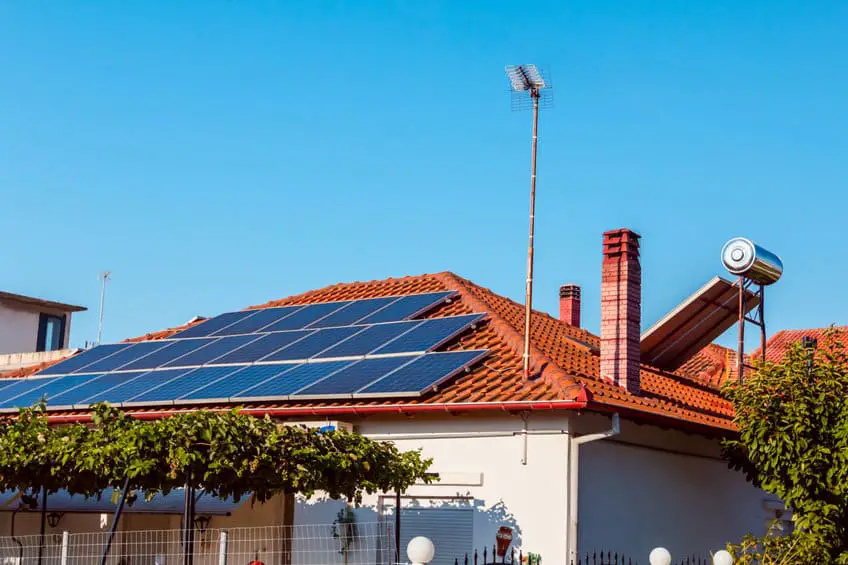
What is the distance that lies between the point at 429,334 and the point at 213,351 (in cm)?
522

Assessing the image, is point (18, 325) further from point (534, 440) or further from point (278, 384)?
point (534, 440)

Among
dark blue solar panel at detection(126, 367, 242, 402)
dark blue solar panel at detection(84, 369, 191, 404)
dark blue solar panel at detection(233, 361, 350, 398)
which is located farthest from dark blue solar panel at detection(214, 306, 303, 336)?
dark blue solar panel at detection(233, 361, 350, 398)

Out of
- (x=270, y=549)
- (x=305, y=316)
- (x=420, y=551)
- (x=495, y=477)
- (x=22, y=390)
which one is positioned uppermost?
(x=305, y=316)

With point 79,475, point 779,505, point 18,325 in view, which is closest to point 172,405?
point 79,475

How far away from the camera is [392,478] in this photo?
15977 mm

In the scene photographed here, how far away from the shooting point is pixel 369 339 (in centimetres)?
2131

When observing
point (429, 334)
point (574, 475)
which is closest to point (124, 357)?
point (429, 334)

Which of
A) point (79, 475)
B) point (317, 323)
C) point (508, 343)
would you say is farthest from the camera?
point (317, 323)

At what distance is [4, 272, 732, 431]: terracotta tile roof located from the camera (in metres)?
17.4

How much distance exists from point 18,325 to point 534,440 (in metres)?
A: 37.2

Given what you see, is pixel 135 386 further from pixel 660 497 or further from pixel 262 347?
pixel 660 497

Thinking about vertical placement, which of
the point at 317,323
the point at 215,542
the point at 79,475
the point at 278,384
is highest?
the point at 317,323

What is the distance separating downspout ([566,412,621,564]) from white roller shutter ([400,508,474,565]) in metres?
1.67

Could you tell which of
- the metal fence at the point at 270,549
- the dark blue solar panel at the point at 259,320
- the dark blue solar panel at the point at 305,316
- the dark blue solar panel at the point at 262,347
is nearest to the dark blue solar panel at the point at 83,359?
the dark blue solar panel at the point at 259,320
